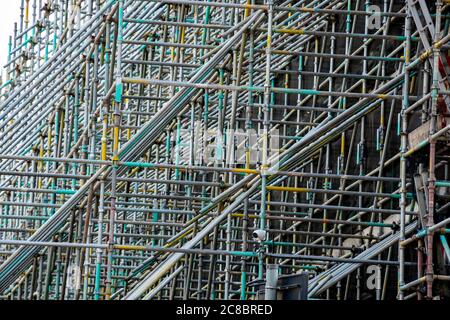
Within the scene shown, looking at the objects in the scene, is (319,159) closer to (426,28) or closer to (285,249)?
(285,249)

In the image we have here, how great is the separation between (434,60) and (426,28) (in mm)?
994

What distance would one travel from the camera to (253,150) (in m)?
25.1

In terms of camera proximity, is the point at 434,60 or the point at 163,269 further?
the point at 163,269

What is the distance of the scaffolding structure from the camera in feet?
67.1

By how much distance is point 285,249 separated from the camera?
2592cm

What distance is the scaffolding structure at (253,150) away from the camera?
20438 millimetres

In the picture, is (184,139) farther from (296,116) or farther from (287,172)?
(287,172)

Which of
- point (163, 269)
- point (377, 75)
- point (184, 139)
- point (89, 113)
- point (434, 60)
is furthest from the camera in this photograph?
point (184, 139)
